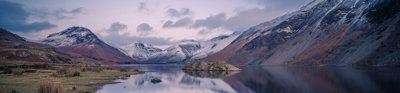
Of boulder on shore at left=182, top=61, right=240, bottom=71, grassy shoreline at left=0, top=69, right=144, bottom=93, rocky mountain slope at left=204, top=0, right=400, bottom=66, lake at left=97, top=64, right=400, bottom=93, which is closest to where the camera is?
grassy shoreline at left=0, top=69, right=144, bottom=93

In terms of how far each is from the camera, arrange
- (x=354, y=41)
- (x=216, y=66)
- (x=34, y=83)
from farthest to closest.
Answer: (x=354, y=41) → (x=216, y=66) → (x=34, y=83)

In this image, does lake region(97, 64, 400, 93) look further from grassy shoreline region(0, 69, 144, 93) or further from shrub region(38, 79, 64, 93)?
shrub region(38, 79, 64, 93)

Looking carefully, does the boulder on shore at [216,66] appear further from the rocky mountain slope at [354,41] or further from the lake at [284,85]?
the lake at [284,85]

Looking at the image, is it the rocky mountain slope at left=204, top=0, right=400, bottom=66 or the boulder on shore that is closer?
the rocky mountain slope at left=204, top=0, right=400, bottom=66

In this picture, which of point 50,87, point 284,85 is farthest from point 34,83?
point 284,85

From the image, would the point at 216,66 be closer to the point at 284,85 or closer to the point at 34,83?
the point at 284,85

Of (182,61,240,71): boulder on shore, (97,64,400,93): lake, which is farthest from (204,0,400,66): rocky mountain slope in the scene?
(182,61,240,71): boulder on shore

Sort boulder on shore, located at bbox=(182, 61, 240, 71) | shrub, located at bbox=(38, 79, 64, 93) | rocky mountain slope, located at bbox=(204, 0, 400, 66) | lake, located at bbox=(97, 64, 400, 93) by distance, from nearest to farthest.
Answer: shrub, located at bbox=(38, 79, 64, 93)
lake, located at bbox=(97, 64, 400, 93)
rocky mountain slope, located at bbox=(204, 0, 400, 66)
boulder on shore, located at bbox=(182, 61, 240, 71)

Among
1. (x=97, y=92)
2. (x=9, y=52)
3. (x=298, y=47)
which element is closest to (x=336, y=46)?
(x=298, y=47)

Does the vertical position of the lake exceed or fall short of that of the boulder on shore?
it falls short

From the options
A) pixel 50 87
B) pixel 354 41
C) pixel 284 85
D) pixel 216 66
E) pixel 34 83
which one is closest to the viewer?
pixel 50 87

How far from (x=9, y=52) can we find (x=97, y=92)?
14927 cm

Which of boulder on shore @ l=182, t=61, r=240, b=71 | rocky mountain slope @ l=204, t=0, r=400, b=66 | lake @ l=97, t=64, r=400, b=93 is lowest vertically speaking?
lake @ l=97, t=64, r=400, b=93

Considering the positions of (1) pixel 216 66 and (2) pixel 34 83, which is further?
(1) pixel 216 66
